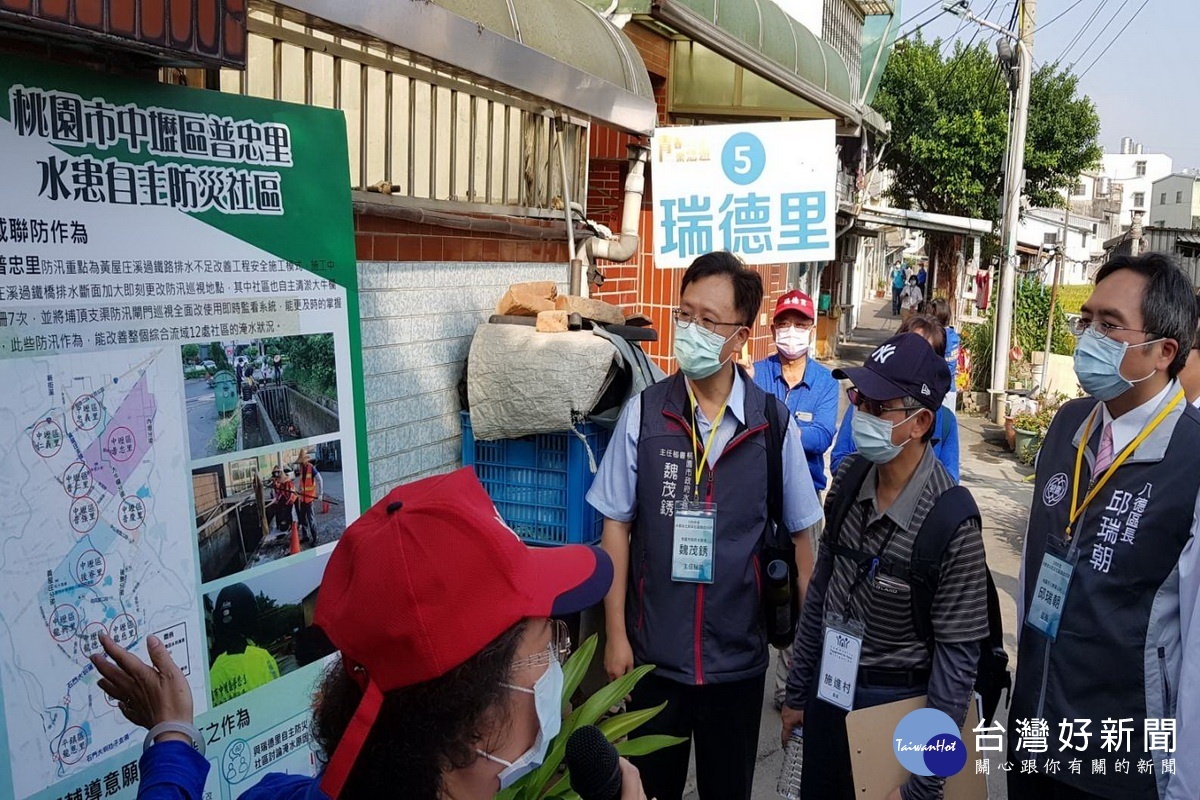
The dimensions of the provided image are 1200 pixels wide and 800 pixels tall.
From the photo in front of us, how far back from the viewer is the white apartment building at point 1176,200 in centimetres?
6581

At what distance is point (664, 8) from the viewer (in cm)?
525

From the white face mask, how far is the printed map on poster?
3154mm

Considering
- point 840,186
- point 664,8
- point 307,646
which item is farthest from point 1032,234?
point 307,646

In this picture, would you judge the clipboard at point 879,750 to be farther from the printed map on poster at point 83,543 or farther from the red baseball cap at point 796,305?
the red baseball cap at point 796,305

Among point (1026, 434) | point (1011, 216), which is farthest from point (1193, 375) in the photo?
point (1011, 216)

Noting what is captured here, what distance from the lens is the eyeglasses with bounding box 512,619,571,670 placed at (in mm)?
1420

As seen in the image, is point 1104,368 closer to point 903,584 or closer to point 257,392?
point 903,584

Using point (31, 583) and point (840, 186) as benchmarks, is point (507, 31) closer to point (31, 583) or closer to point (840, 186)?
point (31, 583)

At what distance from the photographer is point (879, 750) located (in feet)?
8.82

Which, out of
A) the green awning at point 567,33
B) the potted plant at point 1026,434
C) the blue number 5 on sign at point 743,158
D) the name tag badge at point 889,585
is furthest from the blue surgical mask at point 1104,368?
the potted plant at point 1026,434

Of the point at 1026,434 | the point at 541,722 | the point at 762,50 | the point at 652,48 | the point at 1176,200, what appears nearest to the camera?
the point at 541,722

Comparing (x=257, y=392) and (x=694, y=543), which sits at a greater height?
(x=257, y=392)

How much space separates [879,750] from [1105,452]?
1034mm

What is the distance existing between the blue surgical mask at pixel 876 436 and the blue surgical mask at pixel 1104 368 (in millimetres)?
507
